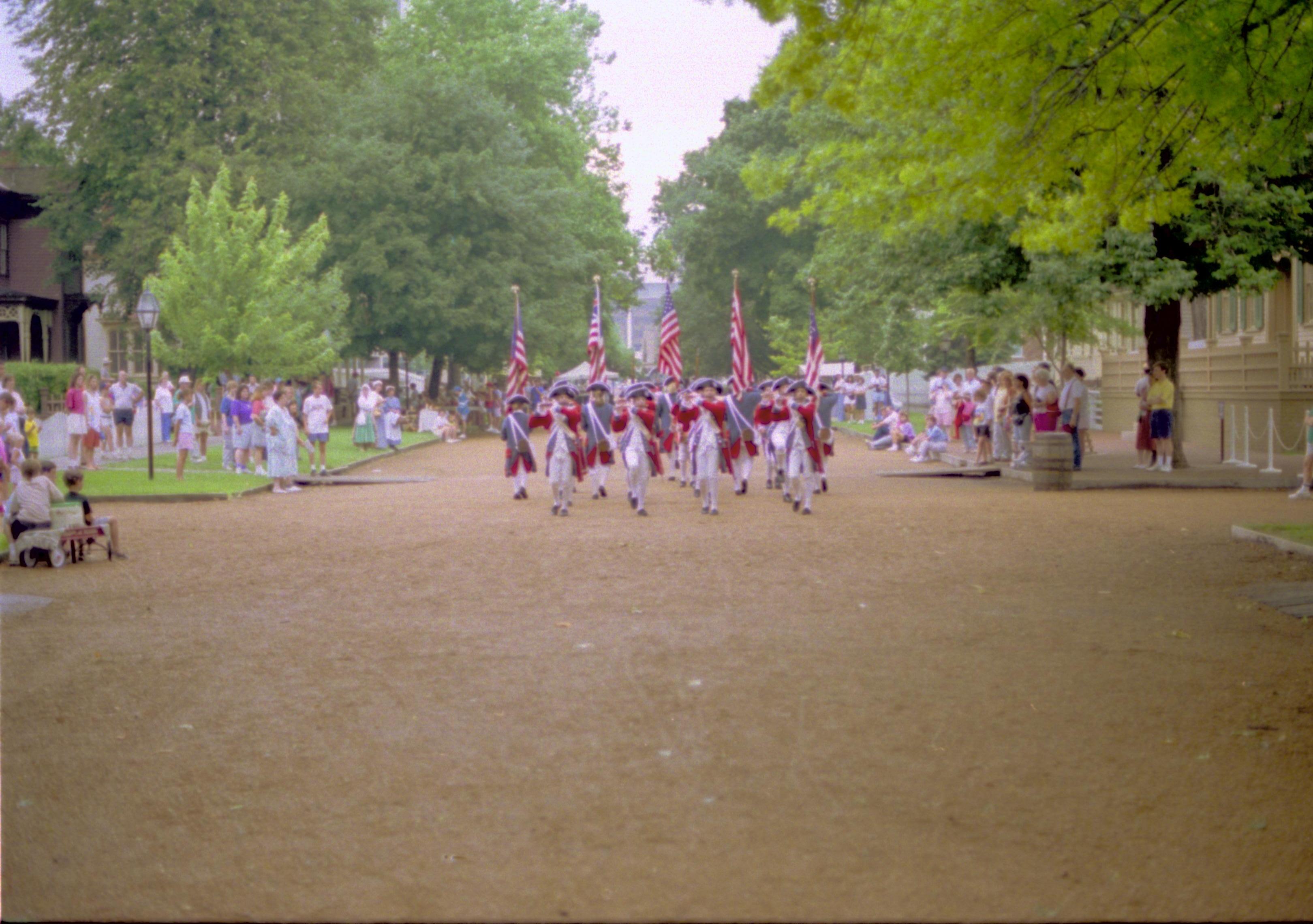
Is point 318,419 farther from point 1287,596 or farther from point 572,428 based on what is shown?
point 1287,596

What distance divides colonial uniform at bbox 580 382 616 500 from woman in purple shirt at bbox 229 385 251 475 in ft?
29.6

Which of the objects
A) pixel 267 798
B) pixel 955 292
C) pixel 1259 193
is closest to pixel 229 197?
pixel 955 292

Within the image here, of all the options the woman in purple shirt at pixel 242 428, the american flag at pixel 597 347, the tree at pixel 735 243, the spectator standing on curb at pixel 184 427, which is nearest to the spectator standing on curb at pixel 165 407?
the spectator standing on curb at pixel 184 427

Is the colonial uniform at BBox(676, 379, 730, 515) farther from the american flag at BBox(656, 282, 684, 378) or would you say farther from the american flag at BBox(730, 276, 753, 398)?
the american flag at BBox(656, 282, 684, 378)

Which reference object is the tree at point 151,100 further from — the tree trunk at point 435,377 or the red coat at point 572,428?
the red coat at point 572,428

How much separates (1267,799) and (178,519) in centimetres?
1552

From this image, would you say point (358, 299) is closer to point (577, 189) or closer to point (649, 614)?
point (577, 189)

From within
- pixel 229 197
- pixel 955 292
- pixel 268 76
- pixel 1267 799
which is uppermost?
pixel 268 76

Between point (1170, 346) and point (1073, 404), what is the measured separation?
186 cm

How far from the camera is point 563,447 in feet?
62.2

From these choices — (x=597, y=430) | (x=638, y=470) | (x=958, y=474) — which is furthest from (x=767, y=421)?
(x=958, y=474)

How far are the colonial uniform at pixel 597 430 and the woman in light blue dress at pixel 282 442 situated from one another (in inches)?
214

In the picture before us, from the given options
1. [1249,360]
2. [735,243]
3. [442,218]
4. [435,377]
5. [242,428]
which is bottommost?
[242,428]

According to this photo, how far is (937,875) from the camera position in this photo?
498 centimetres
